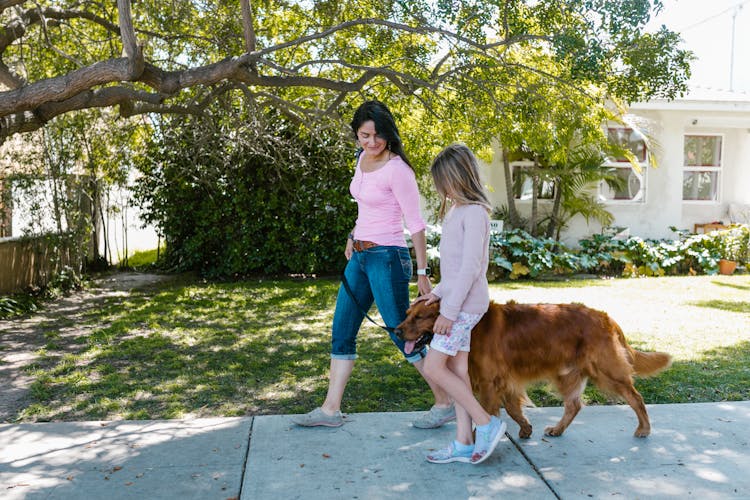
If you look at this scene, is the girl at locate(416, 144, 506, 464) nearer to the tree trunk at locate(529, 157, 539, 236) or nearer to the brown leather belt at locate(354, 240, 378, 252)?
the brown leather belt at locate(354, 240, 378, 252)

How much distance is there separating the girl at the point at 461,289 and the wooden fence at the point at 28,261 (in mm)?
8195

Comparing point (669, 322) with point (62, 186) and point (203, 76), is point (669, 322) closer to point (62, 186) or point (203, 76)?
point (203, 76)

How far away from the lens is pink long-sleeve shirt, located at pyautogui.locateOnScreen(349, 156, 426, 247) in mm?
4570

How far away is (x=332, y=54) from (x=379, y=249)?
583 cm

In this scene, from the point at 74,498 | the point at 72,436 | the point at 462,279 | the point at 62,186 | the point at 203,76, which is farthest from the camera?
the point at 62,186

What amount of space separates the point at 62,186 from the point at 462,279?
9.53 m

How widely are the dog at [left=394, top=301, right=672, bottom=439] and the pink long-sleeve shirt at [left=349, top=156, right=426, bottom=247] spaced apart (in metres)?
0.60

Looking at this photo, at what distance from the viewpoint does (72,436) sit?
15.6 ft

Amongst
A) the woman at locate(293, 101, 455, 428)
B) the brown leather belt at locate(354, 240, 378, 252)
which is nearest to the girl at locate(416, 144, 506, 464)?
the woman at locate(293, 101, 455, 428)

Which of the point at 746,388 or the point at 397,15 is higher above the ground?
the point at 397,15

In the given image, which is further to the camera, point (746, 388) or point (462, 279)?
point (746, 388)

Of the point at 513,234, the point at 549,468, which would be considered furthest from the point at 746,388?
the point at 513,234

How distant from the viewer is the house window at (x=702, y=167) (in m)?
16.9

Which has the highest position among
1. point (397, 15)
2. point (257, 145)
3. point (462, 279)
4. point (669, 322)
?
point (397, 15)
